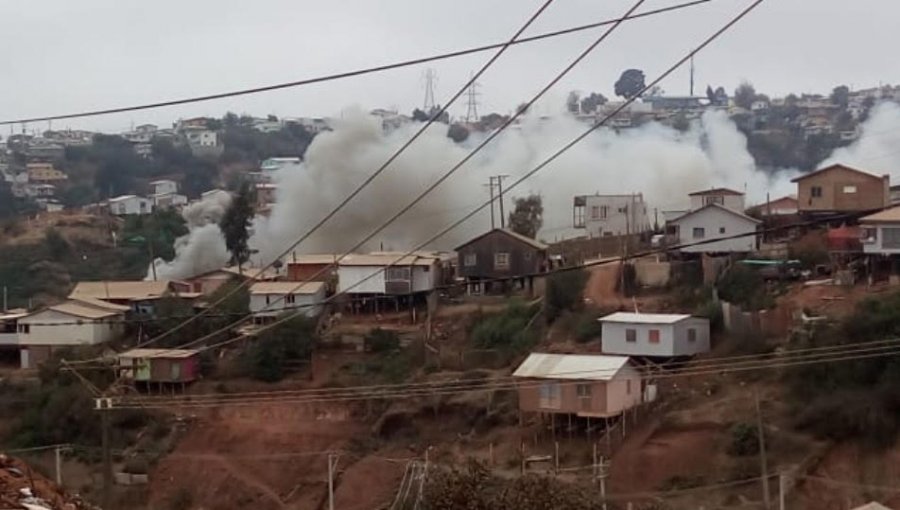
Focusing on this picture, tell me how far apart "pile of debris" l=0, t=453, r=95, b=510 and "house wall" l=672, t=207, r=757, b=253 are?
11678mm

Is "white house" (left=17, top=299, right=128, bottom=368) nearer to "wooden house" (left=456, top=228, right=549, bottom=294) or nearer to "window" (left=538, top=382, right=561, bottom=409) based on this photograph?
"wooden house" (left=456, top=228, right=549, bottom=294)

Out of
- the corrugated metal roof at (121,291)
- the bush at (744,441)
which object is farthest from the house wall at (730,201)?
the corrugated metal roof at (121,291)

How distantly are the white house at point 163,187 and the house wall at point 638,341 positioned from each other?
24913 mm

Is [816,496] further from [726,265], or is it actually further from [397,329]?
[397,329]

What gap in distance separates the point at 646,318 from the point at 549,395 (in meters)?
1.48

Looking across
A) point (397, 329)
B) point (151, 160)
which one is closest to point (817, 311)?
point (397, 329)

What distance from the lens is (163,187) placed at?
122ft

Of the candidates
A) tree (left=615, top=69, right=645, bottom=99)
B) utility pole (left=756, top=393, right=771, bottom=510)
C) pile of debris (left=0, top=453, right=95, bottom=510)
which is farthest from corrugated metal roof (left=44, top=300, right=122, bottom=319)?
tree (left=615, top=69, right=645, bottom=99)

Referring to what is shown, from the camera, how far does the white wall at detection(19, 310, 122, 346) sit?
53.2 ft

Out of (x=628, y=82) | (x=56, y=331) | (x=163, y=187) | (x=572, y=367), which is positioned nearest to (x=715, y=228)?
(x=572, y=367)

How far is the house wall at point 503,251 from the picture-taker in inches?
653

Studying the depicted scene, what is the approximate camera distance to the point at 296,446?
44.4ft

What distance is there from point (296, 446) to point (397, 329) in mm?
2416

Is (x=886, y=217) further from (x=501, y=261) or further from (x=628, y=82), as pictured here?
(x=628, y=82)
